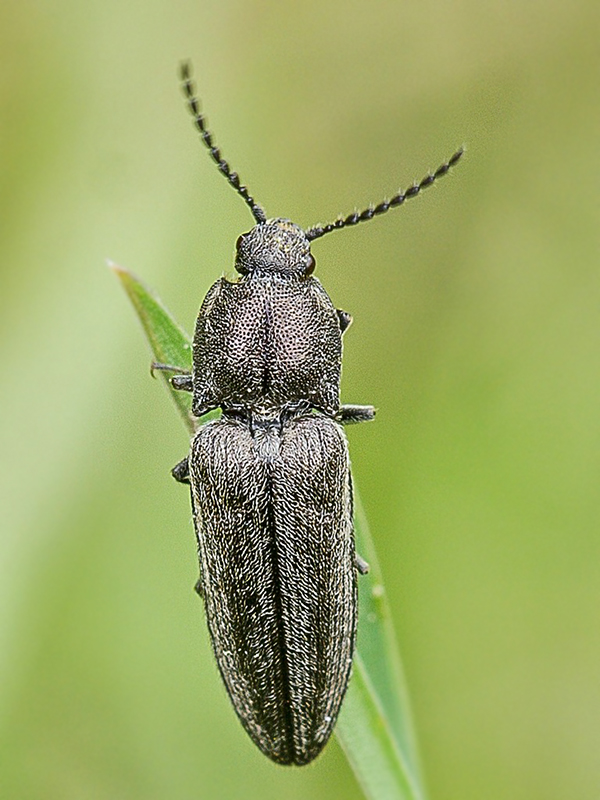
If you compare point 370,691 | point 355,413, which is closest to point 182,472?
point 355,413

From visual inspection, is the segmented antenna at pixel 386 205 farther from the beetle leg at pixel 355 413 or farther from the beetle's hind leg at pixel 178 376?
the beetle's hind leg at pixel 178 376

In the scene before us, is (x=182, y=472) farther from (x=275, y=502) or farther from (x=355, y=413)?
(x=355, y=413)

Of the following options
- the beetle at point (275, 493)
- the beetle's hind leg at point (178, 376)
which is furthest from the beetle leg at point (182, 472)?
the beetle's hind leg at point (178, 376)

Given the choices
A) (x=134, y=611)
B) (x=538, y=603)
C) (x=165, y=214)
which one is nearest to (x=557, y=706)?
(x=538, y=603)

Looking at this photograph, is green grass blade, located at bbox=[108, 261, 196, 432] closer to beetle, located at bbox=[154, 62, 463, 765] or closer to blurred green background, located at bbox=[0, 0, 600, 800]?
beetle, located at bbox=[154, 62, 463, 765]

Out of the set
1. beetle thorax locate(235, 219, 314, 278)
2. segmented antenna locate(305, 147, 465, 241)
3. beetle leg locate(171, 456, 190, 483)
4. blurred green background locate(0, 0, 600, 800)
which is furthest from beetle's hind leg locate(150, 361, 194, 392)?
blurred green background locate(0, 0, 600, 800)

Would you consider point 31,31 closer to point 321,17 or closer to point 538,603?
point 321,17

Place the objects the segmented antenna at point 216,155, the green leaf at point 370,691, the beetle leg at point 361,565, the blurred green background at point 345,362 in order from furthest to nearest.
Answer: the blurred green background at point 345,362, the segmented antenna at point 216,155, the beetle leg at point 361,565, the green leaf at point 370,691

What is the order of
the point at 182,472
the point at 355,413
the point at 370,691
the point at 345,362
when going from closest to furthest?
the point at 370,691
the point at 182,472
the point at 355,413
the point at 345,362
